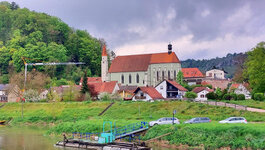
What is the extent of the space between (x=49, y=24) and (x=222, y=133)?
10838cm

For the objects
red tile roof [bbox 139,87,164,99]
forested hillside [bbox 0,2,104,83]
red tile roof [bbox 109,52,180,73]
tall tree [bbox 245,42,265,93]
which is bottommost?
red tile roof [bbox 139,87,164,99]

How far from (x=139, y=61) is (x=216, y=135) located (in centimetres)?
6933

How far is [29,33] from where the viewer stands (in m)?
122

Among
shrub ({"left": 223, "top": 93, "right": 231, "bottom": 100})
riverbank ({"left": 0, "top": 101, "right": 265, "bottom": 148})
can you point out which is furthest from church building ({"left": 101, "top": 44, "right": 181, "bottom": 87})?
riverbank ({"left": 0, "top": 101, "right": 265, "bottom": 148})

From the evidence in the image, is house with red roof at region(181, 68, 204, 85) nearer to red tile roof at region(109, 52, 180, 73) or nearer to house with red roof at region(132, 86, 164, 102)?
red tile roof at region(109, 52, 180, 73)

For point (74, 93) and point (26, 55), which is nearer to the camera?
point (74, 93)

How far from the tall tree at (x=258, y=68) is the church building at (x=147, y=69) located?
28810mm

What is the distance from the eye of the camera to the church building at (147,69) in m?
97.4

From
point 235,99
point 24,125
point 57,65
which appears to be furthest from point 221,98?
point 57,65

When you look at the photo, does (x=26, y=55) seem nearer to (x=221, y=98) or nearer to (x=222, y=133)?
(x=221, y=98)

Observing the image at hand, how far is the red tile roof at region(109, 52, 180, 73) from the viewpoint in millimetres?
97938

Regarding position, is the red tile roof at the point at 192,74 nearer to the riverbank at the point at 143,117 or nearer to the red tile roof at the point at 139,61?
the red tile roof at the point at 139,61

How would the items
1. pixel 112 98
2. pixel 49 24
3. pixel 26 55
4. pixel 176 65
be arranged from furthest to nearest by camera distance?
pixel 49 24 → pixel 26 55 → pixel 176 65 → pixel 112 98

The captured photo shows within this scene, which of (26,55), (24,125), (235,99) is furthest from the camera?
(26,55)
